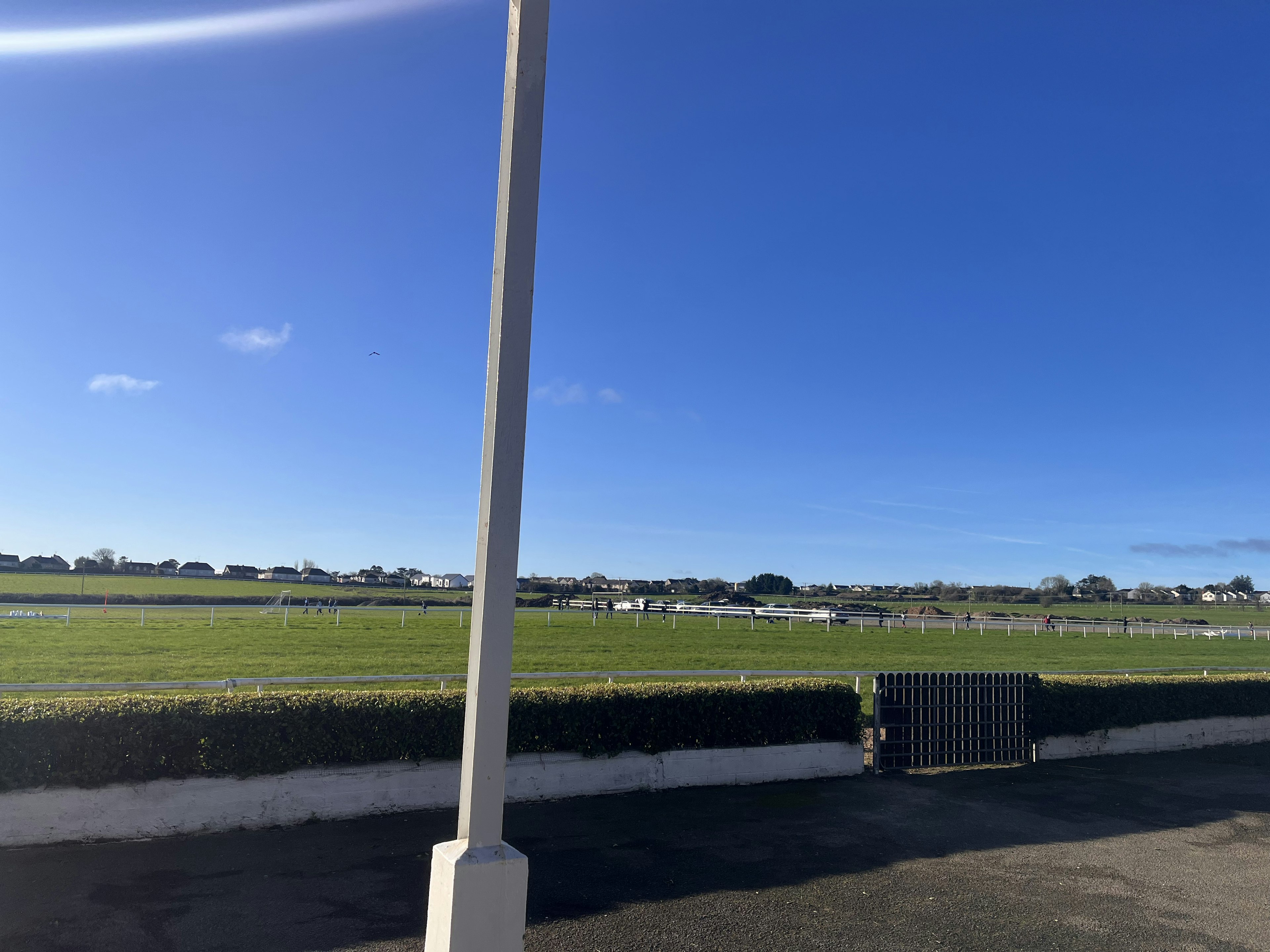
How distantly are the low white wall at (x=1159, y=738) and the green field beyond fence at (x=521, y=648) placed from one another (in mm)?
7656

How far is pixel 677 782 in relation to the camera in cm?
901

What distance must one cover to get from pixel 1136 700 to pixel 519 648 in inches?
651

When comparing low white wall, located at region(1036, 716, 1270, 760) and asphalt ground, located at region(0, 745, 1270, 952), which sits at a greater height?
low white wall, located at region(1036, 716, 1270, 760)

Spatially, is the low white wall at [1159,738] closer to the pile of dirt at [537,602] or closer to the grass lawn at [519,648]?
the grass lawn at [519,648]

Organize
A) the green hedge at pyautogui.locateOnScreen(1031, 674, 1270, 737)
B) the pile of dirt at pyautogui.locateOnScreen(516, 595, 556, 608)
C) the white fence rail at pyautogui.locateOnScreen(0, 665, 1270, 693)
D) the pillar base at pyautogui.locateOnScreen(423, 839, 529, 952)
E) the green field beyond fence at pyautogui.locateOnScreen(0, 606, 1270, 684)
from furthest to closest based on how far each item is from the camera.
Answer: the pile of dirt at pyautogui.locateOnScreen(516, 595, 556, 608) → the green field beyond fence at pyautogui.locateOnScreen(0, 606, 1270, 684) → the green hedge at pyautogui.locateOnScreen(1031, 674, 1270, 737) → the white fence rail at pyautogui.locateOnScreen(0, 665, 1270, 693) → the pillar base at pyautogui.locateOnScreen(423, 839, 529, 952)

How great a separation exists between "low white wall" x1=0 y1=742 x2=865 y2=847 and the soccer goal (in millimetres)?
35649

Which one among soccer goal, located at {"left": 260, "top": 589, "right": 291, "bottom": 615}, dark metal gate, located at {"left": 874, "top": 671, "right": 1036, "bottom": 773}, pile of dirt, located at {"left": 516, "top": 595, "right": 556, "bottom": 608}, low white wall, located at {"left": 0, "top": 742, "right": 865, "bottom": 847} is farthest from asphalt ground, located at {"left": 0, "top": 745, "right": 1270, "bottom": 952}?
pile of dirt, located at {"left": 516, "top": 595, "right": 556, "bottom": 608}

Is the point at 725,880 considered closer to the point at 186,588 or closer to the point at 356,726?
the point at 356,726

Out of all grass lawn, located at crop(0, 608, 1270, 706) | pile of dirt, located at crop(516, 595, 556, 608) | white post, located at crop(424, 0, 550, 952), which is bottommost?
grass lawn, located at crop(0, 608, 1270, 706)

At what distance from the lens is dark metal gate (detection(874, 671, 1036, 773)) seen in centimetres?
1034

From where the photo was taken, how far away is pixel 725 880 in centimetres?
615

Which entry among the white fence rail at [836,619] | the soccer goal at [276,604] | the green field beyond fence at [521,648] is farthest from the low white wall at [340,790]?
the soccer goal at [276,604]

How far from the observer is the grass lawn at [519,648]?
59.4 ft

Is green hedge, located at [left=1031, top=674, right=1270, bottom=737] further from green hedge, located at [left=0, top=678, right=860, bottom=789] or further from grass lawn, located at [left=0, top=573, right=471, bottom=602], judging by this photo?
grass lawn, located at [left=0, top=573, right=471, bottom=602]
